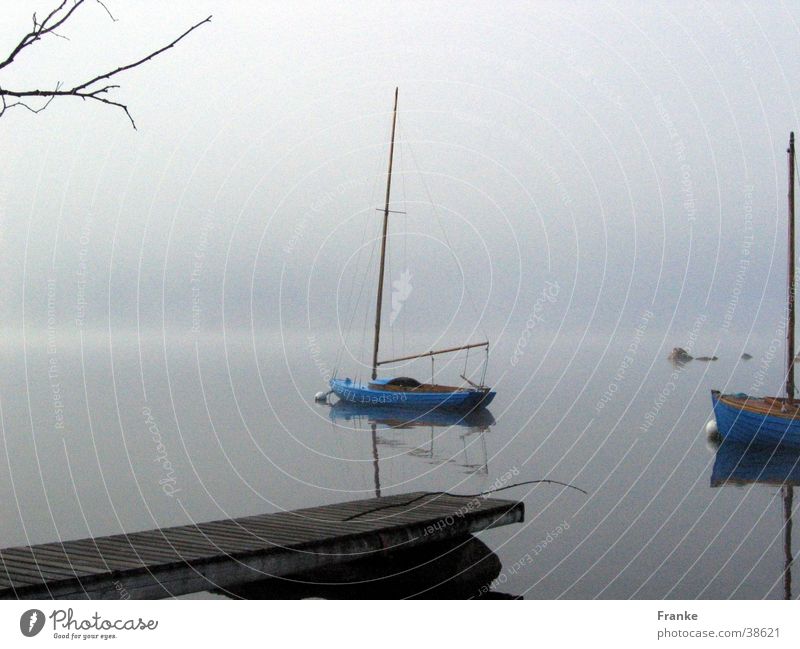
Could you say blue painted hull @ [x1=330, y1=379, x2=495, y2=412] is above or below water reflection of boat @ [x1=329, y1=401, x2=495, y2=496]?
above

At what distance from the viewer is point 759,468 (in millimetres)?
24172

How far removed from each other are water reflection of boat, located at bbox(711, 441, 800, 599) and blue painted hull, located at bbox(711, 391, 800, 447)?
300 mm

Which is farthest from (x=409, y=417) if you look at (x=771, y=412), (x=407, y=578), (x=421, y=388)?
(x=407, y=578)

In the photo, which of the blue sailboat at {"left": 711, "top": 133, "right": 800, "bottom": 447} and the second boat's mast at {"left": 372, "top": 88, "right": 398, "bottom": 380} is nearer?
the blue sailboat at {"left": 711, "top": 133, "right": 800, "bottom": 447}

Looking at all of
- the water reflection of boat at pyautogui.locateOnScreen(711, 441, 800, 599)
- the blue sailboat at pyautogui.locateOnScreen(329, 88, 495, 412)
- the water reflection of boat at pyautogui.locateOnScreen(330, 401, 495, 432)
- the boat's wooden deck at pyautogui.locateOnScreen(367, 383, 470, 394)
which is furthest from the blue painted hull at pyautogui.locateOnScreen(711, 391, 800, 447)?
the boat's wooden deck at pyautogui.locateOnScreen(367, 383, 470, 394)

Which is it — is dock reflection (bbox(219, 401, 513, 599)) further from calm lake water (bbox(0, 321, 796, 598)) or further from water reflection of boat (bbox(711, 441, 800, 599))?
water reflection of boat (bbox(711, 441, 800, 599))

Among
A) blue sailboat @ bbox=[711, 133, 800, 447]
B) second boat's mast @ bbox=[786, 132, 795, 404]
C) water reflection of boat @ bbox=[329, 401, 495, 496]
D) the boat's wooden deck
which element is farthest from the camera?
→ the boat's wooden deck

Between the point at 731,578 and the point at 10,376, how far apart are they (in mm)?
65844

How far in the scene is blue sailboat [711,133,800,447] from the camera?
26.4 meters

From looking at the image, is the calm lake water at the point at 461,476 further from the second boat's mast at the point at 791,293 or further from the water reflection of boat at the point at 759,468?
the second boat's mast at the point at 791,293
